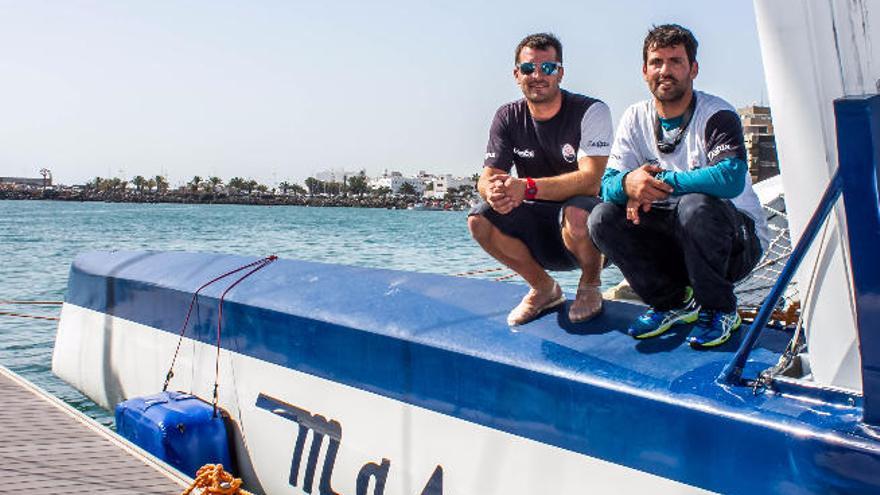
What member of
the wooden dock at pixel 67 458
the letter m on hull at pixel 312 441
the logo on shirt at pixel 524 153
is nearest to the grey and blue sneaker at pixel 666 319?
the logo on shirt at pixel 524 153

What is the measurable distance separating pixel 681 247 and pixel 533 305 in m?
1.05

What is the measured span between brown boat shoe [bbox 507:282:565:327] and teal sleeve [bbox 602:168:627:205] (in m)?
0.86

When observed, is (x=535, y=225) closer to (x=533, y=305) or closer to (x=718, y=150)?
(x=533, y=305)

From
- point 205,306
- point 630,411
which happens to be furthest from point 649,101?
point 205,306

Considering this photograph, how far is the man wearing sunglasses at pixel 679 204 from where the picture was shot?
3629 millimetres

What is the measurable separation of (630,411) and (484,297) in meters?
1.74

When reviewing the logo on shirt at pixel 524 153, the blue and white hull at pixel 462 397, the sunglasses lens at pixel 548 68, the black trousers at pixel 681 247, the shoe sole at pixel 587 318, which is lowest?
the blue and white hull at pixel 462 397

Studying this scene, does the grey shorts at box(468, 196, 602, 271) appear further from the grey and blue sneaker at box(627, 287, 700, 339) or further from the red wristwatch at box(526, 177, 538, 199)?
the grey and blue sneaker at box(627, 287, 700, 339)

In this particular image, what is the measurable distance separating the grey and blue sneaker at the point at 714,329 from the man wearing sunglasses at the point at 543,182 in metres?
0.64

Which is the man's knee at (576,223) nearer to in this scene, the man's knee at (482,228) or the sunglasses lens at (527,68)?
the man's knee at (482,228)

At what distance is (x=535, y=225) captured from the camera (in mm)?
4586

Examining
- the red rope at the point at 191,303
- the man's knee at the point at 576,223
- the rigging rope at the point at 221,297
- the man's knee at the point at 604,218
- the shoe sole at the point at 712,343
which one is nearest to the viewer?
the shoe sole at the point at 712,343

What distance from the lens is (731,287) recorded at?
12.4ft

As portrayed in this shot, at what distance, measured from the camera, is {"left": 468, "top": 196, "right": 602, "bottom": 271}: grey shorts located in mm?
4555
